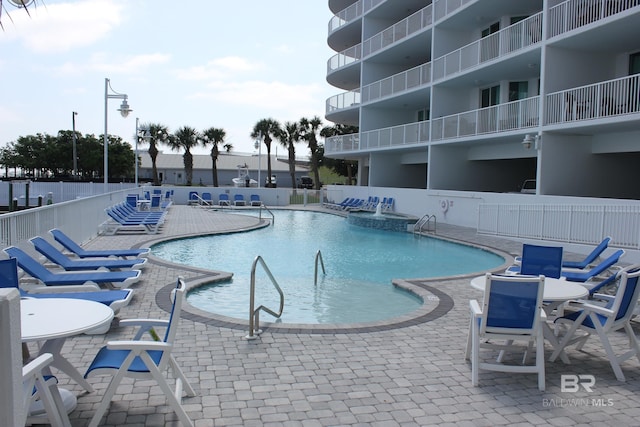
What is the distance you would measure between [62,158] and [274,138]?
28435mm

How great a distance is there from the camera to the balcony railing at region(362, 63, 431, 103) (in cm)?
2731

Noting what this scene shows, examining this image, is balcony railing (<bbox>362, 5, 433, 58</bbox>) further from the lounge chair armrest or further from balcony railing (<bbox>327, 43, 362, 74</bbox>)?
the lounge chair armrest

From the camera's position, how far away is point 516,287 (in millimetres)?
4809

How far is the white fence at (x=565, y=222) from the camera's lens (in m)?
12.9

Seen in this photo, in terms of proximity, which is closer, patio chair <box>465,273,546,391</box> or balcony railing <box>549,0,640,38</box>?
patio chair <box>465,273,546,391</box>

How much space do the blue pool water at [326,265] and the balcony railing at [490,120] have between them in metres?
6.04

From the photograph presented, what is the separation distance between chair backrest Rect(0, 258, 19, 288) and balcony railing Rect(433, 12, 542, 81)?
1902 cm

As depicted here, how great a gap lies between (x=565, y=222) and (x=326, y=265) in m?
6.96

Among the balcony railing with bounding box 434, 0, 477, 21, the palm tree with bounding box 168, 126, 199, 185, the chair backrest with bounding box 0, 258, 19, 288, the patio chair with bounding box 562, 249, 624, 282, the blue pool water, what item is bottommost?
the blue pool water

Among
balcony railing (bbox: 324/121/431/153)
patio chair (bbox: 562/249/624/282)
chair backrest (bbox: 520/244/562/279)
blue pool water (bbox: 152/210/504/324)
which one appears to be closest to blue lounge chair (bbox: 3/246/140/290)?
blue pool water (bbox: 152/210/504/324)

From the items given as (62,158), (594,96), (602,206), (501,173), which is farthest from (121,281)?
(62,158)

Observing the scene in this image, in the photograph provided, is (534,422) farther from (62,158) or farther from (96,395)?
(62,158)

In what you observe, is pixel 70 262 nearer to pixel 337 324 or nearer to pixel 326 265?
pixel 337 324

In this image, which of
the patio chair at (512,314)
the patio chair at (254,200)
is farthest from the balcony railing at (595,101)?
the patio chair at (254,200)
